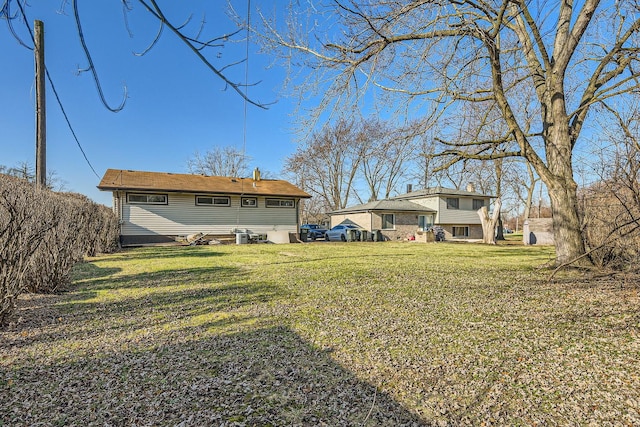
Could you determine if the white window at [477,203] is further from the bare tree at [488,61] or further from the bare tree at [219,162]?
the bare tree at [219,162]

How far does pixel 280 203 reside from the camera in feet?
65.7

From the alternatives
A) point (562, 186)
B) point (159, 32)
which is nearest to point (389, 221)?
point (562, 186)

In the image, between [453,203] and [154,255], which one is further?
[453,203]

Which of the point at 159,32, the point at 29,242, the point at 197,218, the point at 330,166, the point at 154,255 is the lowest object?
the point at 154,255

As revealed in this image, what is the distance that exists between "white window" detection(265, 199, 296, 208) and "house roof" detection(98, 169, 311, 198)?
0.52 m

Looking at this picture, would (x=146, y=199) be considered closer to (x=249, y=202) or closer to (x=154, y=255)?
(x=249, y=202)

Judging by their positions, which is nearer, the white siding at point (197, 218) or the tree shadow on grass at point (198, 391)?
the tree shadow on grass at point (198, 391)

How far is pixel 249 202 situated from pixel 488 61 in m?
14.9

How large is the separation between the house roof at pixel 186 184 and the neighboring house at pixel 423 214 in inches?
273

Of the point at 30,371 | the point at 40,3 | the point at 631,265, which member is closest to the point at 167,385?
the point at 30,371

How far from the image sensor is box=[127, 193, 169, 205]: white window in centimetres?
1642

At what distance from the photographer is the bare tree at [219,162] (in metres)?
37.6

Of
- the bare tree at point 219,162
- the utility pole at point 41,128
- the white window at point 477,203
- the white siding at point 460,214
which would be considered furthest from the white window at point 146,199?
the white window at point 477,203

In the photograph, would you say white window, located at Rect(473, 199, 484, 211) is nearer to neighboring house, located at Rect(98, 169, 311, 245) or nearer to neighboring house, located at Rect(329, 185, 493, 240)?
neighboring house, located at Rect(329, 185, 493, 240)
